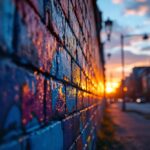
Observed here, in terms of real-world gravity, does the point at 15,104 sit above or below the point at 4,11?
below

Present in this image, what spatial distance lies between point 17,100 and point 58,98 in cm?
74

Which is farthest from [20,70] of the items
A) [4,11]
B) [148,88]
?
[148,88]

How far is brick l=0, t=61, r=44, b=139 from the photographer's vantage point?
853mm

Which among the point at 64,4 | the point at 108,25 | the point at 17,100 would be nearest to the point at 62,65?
the point at 64,4

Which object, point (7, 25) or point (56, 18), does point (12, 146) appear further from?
point (56, 18)

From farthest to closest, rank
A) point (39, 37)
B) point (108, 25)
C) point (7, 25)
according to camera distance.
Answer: point (108, 25), point (39, 37), point (7, 25)

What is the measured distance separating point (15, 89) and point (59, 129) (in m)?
0.76

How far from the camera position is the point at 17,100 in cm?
94

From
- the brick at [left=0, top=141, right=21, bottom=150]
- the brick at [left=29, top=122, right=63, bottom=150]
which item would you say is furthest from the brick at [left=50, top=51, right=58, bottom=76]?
the brick at [left=0, top=141, right=21, bottom=150]

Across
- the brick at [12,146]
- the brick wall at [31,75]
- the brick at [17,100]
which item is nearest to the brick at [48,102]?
the brick wall at [31,75]

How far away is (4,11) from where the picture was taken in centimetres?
85

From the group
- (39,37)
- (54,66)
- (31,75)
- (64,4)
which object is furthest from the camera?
(64,4)

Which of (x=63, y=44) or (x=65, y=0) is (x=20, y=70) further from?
(x=65, y=0)

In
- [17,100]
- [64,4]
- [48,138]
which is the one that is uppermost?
[64,4]
